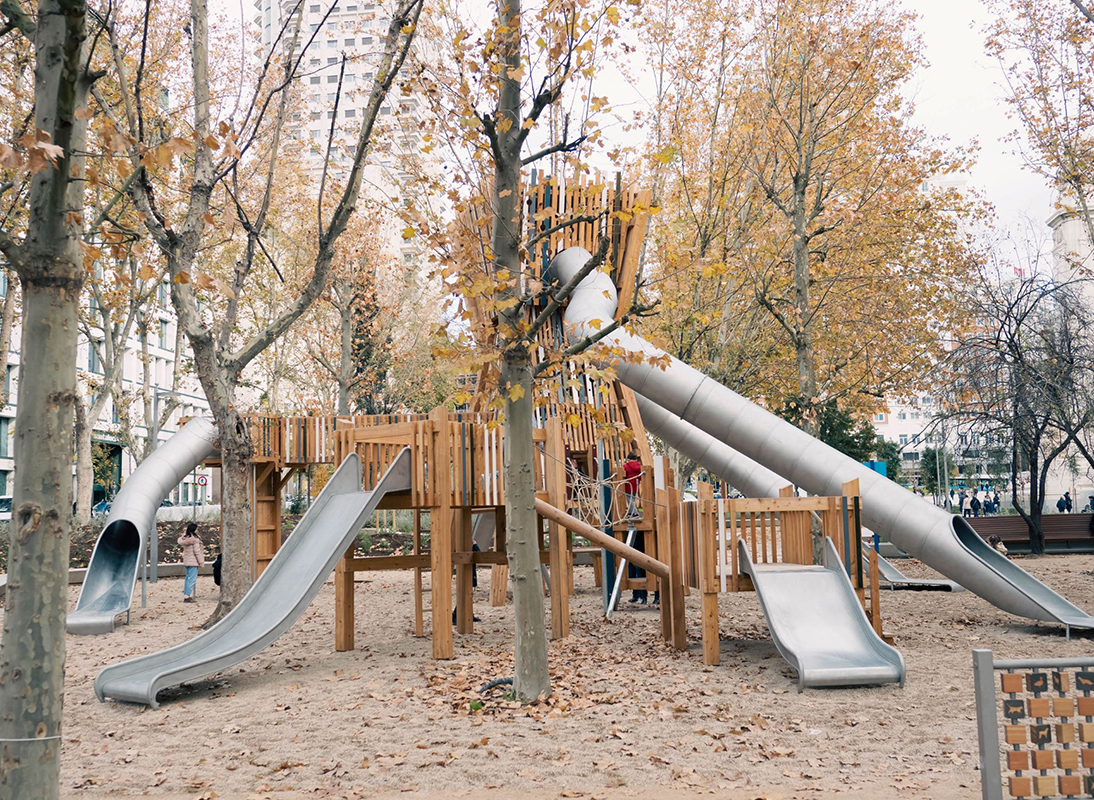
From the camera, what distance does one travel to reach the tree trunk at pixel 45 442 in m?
3.58

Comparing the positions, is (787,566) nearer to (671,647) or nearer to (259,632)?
(671,647)

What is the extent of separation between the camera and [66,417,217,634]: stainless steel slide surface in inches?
475

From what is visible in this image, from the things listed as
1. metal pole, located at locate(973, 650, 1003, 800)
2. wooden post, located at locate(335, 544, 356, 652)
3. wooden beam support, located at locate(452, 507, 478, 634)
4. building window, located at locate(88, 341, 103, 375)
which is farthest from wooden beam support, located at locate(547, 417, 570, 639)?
building window, located at locate(88, 341, 103, 375)

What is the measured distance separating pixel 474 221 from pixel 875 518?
204 inches

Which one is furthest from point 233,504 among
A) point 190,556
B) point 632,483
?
point 632,483

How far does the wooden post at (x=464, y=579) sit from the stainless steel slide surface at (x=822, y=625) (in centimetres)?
312

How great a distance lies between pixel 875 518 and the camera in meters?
9.47

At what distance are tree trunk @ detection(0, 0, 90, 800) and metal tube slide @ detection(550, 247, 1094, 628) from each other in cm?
578

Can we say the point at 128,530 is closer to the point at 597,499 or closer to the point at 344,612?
the point at 344,612

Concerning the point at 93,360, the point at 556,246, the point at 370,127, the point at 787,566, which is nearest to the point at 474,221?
the point at 370,127

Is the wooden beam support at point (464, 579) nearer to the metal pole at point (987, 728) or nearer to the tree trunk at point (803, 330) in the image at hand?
the tree trunk at point (803, 330)

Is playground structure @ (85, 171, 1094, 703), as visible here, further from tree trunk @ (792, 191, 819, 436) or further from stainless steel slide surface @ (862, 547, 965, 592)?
stainless steel slide surface @ (862, 547, 965, 592)

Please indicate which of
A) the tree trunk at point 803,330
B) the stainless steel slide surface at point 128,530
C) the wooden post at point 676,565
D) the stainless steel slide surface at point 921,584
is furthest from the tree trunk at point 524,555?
the stainless steel slide surface at point 921,584

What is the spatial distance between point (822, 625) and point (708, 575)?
1063mm
